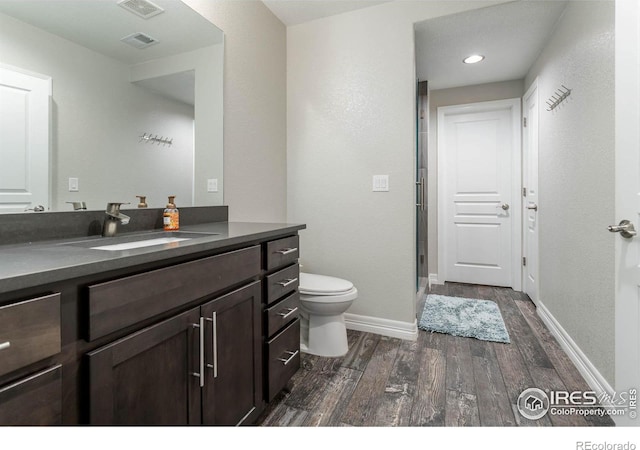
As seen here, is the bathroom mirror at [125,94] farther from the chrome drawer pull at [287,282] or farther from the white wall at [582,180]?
the white wall at [582,180]

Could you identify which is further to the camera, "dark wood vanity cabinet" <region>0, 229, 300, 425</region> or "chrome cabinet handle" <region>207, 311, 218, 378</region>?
"chrome cabinet handle" <region>207, 311, 218, 378</region>

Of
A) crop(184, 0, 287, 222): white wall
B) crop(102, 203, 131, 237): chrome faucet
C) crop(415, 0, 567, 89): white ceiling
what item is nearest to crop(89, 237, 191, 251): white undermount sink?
crop(102, 203, 131, 237): chrome faucet

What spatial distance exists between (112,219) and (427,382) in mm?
1728

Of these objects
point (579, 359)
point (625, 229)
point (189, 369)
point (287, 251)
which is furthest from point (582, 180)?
point (189, 369)

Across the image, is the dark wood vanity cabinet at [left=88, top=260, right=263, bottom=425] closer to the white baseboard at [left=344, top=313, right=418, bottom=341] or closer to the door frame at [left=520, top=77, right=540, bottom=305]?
the white baseboard at [left=344, top=313, right=418, bottom=341]

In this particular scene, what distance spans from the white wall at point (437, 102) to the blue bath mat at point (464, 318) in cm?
83

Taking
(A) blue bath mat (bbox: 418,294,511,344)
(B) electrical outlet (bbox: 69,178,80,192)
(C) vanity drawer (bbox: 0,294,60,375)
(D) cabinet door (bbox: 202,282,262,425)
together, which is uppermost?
(B) electrical outlet (bbox: 69,178,80,192)

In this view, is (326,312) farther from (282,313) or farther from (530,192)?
(530,192)

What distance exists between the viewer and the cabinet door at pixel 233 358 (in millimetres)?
1038

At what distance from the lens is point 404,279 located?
7.67 ft

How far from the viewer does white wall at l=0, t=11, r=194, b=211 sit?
1182mm

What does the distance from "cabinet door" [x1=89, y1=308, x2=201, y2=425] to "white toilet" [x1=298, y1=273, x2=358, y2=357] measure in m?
1.02

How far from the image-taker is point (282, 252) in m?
1.48

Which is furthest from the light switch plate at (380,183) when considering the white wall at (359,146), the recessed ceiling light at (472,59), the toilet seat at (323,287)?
the recessed ceiling light at (472,59)
